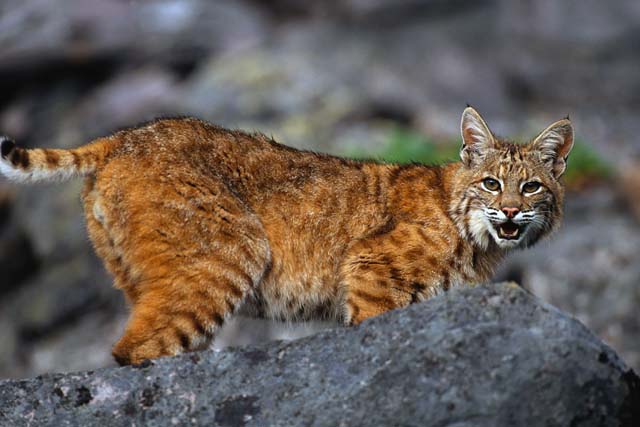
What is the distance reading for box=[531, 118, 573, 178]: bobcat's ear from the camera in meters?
8.36

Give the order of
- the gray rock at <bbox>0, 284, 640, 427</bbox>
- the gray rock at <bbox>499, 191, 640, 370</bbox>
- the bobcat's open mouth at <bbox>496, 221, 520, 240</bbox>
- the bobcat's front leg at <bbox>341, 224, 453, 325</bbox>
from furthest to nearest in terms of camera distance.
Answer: the gray rock at <bbox>499, 191, 640, 370</bbox>, the bobcat's open mouth at <bbox>496, 221, 520, 240</bbox>, the bobcat's front leg at <bbox>341, 224, 453, 325</bbox>, the gray rock at <bbox>0, 284, 640, 427</bbox>

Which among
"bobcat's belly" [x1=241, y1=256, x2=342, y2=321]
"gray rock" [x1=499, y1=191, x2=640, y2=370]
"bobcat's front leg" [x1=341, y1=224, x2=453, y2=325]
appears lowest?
"gray rock" [x1=499, y1=191, x2=640, y2=370]

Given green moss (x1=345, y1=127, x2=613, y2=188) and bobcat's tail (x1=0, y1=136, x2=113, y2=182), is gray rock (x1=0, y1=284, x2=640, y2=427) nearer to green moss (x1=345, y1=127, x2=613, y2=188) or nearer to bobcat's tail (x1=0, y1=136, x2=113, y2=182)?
bobcat's tail (x1=0, y1=136, x2=113, y2=182)

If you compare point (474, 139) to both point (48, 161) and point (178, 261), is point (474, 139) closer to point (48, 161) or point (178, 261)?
point (178, 261)

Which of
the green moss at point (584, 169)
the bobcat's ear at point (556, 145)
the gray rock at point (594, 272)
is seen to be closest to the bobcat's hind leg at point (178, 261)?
the bobcat's ear at point (556, 145)

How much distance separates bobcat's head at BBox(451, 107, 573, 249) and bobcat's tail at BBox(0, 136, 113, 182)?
9.38 feet

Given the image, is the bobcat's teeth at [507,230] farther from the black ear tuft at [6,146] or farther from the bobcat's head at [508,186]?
the black ear tuft at [6,146]

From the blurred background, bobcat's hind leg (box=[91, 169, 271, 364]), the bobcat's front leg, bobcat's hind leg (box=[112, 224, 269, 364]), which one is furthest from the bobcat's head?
the blurred background

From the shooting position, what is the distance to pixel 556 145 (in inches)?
331

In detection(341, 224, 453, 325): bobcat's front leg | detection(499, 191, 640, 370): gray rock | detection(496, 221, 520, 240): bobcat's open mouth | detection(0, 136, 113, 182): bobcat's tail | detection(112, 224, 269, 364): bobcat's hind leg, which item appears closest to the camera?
detection(112, 224, 269, 364): bobcat's hind leg

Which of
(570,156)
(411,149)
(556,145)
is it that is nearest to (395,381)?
(556,145)

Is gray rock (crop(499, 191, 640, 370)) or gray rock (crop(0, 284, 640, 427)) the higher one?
gray rock (crop(0, 284, 640, 427))

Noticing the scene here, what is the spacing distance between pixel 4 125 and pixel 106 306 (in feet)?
19.1

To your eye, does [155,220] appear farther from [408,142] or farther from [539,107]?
[539,107]
